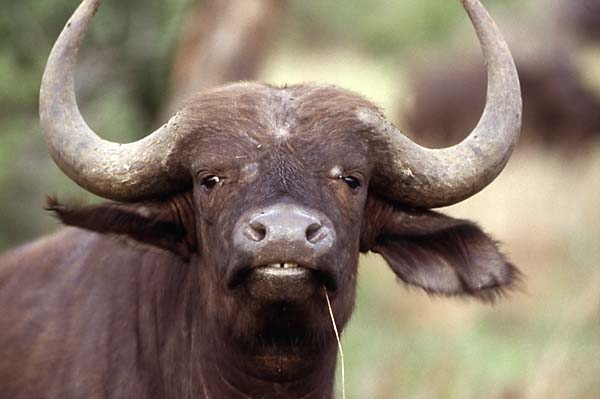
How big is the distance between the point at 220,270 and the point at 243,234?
0.42 m

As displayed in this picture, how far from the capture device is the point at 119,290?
20.2 feet

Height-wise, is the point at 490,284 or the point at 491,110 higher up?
the point at 491,110

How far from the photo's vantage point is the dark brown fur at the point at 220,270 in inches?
204

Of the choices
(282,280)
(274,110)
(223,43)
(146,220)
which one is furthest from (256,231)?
(223,43)

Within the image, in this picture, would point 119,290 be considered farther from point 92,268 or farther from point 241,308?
point 241,308

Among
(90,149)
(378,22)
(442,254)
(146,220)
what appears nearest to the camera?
(90,149)

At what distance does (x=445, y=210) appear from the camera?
13930 millimetres

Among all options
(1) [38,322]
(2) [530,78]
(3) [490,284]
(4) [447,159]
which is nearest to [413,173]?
(4) [447,159]

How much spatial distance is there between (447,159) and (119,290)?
177 centimetres

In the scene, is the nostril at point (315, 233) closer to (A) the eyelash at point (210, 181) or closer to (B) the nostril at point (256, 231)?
(B) the nostril at point (256, 231)

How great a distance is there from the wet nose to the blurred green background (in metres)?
4.46

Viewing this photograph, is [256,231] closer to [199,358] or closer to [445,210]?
[199,358]

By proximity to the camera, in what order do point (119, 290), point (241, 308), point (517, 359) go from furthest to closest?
1. point (517, 359)
2. point (119, 290)
3. point (241, 308)

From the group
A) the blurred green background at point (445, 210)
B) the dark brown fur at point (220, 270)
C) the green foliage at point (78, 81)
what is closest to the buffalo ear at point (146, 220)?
the dark brown fur at point (220, 270)
